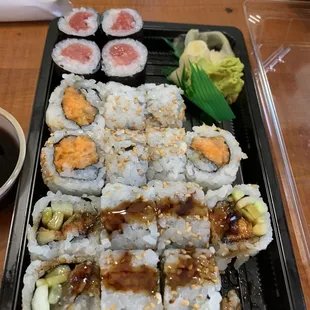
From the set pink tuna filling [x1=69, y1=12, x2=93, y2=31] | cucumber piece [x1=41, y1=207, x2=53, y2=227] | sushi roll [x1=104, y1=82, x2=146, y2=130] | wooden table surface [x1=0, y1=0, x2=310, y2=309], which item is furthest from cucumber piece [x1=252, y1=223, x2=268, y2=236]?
pink tuna filling [x1=69, y1=12, x2=93, y2=31]

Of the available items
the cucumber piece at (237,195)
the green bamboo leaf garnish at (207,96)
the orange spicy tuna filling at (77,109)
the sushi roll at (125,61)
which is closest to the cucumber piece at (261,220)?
the cucumber piece at (237,195)

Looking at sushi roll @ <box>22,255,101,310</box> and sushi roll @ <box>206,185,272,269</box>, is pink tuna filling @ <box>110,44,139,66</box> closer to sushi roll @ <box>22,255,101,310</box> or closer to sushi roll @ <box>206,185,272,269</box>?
sushi roll @ <box>206,185,272,269</box>

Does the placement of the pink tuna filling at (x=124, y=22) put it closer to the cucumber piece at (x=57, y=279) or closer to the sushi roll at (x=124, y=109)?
the sushi roll at (x=124, y=109)

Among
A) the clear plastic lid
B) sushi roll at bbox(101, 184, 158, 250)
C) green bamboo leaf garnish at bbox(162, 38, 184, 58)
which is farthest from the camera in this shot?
green bamboo leaf garnish at bbox(162, 38, 184, 58)

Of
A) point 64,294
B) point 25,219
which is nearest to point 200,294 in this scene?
point 64,294

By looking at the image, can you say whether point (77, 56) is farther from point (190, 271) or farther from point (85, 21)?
point (190, 271)

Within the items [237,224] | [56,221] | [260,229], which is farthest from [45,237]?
[260,229]

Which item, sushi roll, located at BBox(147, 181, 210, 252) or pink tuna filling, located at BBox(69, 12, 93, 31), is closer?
sushi roll, located at BBox(147, 181, 210, 252)
